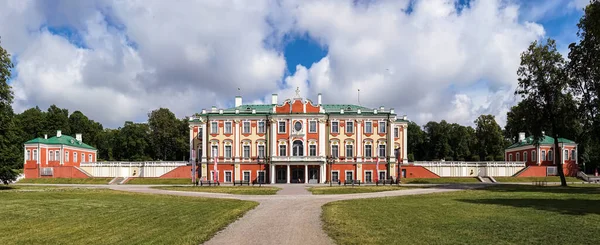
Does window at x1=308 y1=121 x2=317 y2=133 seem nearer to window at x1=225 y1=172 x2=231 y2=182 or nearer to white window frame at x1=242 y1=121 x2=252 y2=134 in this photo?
white window frame at x1=242 y1=121 x2=252 y2=134

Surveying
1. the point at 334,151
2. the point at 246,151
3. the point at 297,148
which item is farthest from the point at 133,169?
the point at 334,151

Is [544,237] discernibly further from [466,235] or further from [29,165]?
[29,165]

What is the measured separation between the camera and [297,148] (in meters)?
63.0

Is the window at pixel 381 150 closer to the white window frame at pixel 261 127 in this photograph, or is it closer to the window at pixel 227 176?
the white window frame at pixel 261 127

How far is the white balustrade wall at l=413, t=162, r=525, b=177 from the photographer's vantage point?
6444 cm

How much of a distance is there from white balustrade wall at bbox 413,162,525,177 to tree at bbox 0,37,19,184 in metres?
46.6

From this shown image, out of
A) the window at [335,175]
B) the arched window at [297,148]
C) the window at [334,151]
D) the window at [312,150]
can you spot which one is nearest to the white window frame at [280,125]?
the arched window at [297,148]

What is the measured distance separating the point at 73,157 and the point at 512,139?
255 feet

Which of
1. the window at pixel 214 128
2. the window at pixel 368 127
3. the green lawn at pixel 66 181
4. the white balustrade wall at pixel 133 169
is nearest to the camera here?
the green lawn at pixel 66 181

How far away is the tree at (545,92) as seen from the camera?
45844 mm

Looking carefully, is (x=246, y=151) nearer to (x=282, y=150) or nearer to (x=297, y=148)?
(x=282, y=150)

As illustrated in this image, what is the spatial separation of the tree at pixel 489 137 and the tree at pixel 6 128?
72.8 metres

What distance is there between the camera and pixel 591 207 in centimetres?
2206

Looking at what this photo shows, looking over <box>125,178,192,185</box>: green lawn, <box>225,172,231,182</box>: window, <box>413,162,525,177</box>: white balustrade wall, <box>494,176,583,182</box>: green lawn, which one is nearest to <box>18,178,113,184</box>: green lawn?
<box>125,178,192,185</box>: green lawn
